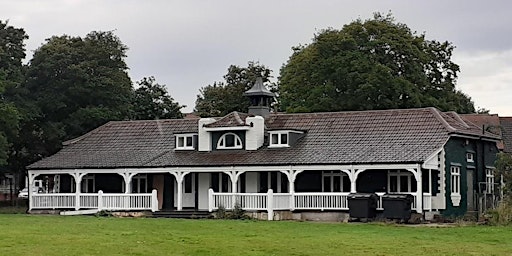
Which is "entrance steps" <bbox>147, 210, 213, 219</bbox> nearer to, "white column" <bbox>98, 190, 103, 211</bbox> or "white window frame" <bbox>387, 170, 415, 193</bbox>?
"white column" <bbox>98, 190, 103, 211</bbox>

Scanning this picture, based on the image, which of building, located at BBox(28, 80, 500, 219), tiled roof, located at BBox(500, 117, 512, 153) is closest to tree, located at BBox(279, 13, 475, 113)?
tiled roof, located at BBox(500, 117, 512, 153)

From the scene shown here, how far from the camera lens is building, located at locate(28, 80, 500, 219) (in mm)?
41688

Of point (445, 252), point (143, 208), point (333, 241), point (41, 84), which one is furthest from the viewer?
point (41, 84)

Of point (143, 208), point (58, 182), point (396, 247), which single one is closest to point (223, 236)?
point (396, 247)

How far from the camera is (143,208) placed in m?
45.5

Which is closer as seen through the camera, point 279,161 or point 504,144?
point 279,161

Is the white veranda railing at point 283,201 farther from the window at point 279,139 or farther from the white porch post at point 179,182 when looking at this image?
the window at point 279,139

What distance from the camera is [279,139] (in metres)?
45.0

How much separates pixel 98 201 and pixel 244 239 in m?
20.6

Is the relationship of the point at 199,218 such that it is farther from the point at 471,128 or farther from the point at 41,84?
the point at 41,84

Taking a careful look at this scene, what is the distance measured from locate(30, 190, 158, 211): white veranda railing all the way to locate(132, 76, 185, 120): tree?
2081cm

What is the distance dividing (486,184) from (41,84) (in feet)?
91.0

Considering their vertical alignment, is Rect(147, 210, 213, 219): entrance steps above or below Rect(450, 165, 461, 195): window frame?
below

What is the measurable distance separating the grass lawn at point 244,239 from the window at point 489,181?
39.5ft
